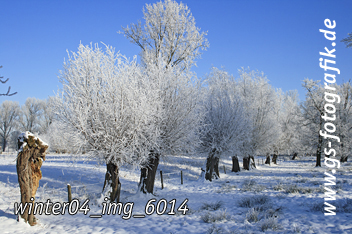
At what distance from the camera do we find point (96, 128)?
28.1ft

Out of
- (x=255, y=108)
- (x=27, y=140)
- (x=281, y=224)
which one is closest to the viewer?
(x=281, y=224)

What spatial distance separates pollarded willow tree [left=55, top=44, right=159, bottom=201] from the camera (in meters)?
8.35

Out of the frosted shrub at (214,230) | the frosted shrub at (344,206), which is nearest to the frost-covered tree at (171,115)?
the frosted shrub at (214,230)

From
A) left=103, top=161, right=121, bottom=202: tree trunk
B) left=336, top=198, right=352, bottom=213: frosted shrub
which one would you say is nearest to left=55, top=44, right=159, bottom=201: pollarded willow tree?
left=103, top=161, right=121, bottom=202: tree trunk

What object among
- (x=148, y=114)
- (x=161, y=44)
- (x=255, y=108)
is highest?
(x=161, y=44)

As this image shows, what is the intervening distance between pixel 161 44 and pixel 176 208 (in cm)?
1246

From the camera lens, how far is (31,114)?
52906 mm

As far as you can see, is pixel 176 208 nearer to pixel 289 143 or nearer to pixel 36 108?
pixel 289 143

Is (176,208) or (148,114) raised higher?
(148,114)

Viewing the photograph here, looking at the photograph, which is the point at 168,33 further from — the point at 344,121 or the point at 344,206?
the point at 344,121

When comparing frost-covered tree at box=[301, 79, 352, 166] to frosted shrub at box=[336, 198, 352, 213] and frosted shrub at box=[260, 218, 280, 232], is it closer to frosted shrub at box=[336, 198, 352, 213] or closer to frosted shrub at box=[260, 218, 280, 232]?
frosted shrub at box=[336, 198, 352, 213]

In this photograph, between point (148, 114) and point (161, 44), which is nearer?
point (148, 114)

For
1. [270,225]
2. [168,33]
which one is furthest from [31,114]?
[270,225]

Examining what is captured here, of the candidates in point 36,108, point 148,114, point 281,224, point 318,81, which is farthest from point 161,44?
point 36,108
